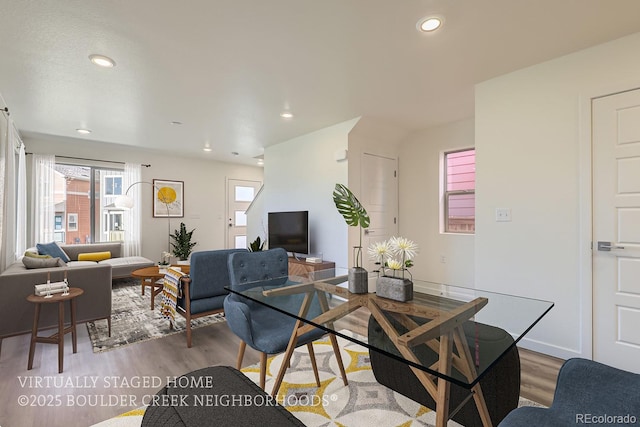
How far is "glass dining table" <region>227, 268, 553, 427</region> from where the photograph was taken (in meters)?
1.04

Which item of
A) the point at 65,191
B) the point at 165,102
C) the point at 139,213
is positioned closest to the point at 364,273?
the point at 165,102

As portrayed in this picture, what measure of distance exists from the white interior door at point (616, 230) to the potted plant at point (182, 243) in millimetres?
6309

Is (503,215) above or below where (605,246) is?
above

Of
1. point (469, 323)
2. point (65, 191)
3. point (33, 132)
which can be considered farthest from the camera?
point (65, 191)

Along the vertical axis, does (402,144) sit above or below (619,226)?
above

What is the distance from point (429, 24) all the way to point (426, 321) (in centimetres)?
192

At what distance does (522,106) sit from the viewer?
2623mm

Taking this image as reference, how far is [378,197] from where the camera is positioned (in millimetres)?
4371

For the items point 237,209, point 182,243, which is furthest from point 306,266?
point 237,209

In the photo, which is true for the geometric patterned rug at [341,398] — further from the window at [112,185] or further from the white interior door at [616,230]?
the window at [112,185]

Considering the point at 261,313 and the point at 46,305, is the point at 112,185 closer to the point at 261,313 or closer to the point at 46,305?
the point at 46,305

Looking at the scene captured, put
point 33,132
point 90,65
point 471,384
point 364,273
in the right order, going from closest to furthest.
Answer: point 471,384 < point 364,273 < point 90,65 < point 33,132

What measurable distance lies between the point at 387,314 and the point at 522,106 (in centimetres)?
237

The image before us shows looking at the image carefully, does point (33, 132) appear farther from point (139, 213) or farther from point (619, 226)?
point (619, 226)
